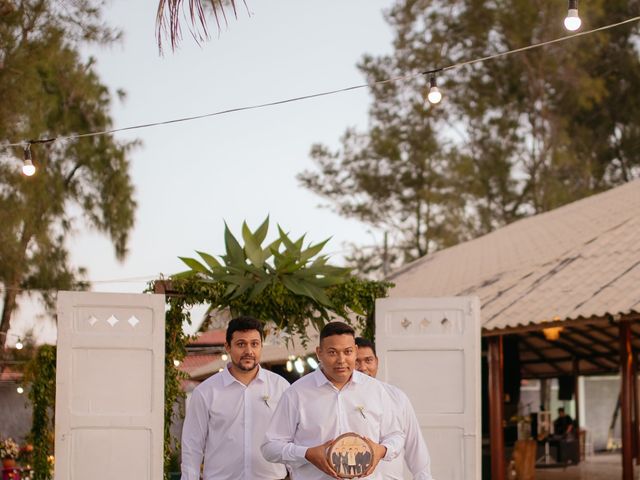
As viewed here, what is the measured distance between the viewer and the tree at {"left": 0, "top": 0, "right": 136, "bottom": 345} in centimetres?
2523

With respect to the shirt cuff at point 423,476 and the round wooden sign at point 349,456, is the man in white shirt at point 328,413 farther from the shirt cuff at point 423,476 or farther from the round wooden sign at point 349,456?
the shirt cuff at point 423,476

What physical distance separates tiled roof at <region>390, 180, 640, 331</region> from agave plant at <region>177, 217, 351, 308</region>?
3634 millimetres

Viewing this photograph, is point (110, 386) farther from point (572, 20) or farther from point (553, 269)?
point (553, 269)

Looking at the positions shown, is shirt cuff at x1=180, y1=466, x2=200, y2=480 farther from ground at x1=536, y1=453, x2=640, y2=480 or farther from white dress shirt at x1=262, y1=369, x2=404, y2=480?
ground at x1=536, y1=453, x2=640, y2=480

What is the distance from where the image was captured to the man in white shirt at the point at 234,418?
6602 mm

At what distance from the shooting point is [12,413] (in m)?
35.2

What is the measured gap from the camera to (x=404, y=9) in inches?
1526

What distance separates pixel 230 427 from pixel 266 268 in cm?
404

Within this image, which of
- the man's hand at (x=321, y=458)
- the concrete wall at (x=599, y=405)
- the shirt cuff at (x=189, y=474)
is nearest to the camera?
the man's hand at (x=321, y=458)

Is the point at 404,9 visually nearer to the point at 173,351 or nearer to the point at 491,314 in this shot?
the point at 491,314

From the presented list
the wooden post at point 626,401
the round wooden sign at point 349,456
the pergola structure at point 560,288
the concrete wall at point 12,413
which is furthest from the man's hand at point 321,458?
the concrete wall at point 12,413

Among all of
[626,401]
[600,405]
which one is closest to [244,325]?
[626,401]

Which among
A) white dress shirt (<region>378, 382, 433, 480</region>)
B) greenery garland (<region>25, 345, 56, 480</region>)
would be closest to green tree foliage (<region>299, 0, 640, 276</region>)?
greenery garland (<region>25, 345, 56, 480</region>)

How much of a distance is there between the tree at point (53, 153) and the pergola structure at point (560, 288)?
795 centimetres
